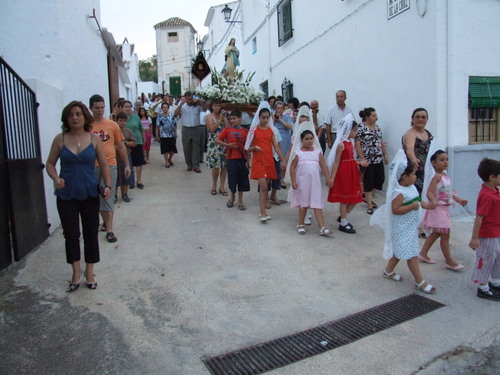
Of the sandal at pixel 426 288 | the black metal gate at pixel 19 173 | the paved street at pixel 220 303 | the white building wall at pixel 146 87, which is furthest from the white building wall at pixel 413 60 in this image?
the white building wall at pixel 146 87

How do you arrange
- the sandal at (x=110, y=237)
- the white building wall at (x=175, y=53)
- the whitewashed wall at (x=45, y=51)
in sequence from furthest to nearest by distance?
the white building wall at (x=175, y=53) → the whitewashed wall at (x=45, y=51) → the sandal at (x=110, y=237)

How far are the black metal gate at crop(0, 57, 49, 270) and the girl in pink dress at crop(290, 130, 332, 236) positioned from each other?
332cm

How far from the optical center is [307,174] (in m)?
6.29

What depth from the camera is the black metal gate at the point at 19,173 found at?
189 inches

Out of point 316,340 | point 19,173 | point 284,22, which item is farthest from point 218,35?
point 316,340

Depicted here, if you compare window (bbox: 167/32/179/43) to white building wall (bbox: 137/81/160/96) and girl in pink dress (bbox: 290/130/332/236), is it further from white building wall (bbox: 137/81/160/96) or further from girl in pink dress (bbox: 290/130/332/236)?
girl in pink dress (bbox: 290/130/332/236)

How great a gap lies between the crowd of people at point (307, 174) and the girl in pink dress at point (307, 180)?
0.01m

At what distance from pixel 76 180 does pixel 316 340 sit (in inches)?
102

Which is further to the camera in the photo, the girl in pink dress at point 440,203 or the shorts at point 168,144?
the shorts at point 168,144

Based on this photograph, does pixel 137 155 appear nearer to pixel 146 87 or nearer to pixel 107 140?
pixel 107 140

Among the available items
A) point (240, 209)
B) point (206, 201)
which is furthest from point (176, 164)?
point (240, 209)

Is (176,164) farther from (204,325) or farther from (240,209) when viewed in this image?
(204,325)

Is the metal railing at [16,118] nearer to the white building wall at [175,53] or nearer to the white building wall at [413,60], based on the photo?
the white building wall at [413,60]

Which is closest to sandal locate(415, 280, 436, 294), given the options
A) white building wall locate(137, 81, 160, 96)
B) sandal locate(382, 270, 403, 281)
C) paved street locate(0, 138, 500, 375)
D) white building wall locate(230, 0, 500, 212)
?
paved street locate(0, 138, 500, 375)
